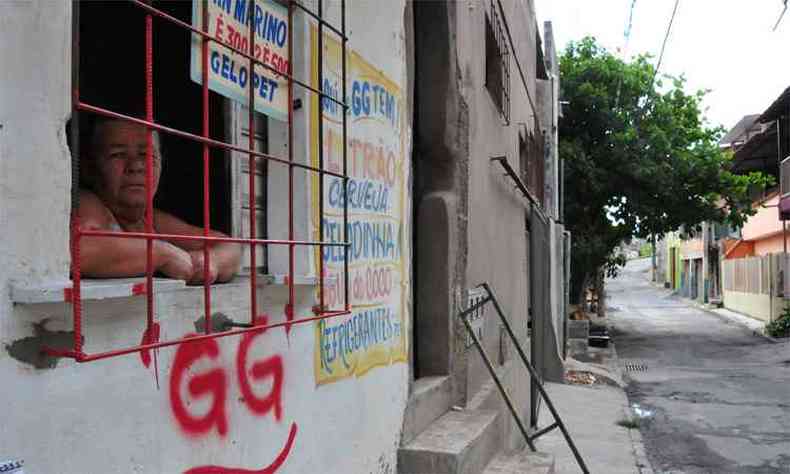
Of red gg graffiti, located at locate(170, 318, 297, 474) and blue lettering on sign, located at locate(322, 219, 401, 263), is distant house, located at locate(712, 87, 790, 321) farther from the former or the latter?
red gg graffiti, located at locate(170, 318, 297, 474)

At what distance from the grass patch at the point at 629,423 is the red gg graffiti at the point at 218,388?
8.18m

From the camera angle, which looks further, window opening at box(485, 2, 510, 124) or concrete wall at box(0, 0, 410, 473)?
window opening at box(485, 2, 510, 124)

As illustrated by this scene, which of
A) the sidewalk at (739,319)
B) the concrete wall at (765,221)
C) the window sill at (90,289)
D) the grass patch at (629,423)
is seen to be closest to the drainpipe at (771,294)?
the sidewalk at (739,319)

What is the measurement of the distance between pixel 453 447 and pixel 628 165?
16.4 metres

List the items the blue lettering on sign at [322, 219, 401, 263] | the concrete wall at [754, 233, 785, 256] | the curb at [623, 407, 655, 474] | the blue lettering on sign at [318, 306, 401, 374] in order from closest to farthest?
the blue lettering on sign at [318, 306, 401, 374]
the blue lettering on sign at [322, 219, 401, 263]
the curb at [623, 407, 655, 474]
the concrete wall at [754, 233, 785, 256]

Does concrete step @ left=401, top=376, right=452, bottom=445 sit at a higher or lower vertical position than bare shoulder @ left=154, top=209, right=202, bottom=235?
lower

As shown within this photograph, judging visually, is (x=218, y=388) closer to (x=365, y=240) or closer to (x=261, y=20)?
(x=261, y=20)

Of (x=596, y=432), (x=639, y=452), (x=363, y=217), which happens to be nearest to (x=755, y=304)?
(x=596, y=432)

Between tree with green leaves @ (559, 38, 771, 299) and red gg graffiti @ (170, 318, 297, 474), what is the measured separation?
690 inches

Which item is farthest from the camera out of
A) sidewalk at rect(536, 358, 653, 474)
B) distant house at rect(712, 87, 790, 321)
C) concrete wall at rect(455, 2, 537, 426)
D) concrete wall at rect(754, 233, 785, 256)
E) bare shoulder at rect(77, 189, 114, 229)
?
concrete wall at rect(754, 233, 785, 256)

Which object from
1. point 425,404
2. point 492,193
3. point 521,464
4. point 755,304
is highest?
point 492,193

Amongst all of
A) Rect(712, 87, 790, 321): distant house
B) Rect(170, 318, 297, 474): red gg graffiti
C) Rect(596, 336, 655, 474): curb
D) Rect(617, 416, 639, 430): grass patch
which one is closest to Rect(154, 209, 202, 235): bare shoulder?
Rect(170, 318, 297, 474): red gg graffiti

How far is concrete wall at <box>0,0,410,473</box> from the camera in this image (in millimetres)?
1515

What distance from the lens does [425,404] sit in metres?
4.43
